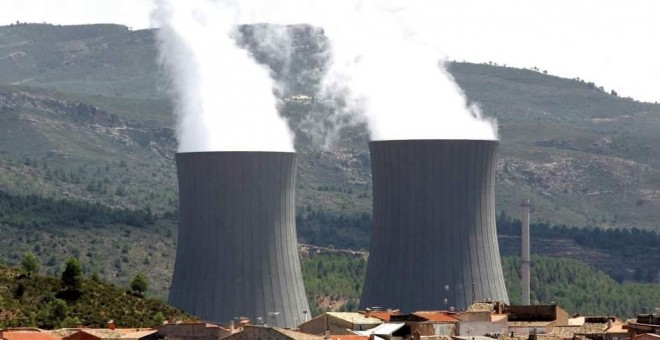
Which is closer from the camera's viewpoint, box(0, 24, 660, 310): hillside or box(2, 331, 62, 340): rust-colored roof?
box(2, 331, 62, 340): rust-colored roof

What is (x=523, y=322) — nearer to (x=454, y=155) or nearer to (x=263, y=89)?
(x=454, y=155)

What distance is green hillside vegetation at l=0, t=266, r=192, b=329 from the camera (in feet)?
159

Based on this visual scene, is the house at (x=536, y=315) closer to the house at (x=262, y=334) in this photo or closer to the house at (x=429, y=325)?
the house at (x=429, y=325)

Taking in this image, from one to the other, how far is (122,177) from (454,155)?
99.7 meters

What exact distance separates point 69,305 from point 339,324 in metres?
7.82

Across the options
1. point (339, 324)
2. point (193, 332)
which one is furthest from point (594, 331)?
point (193, 332)

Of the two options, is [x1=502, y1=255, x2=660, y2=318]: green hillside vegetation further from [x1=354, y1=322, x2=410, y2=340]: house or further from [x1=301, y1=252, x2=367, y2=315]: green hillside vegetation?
[x1=354, y1=322, x2=410, y2=340]: house

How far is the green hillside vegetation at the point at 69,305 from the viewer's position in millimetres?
48312

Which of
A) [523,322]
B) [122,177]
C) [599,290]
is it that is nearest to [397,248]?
[523,322]

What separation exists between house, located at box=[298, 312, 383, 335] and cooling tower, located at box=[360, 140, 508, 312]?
8525 millimetres

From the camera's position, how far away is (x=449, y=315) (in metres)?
45.0

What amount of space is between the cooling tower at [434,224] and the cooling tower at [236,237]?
2804 millimetres

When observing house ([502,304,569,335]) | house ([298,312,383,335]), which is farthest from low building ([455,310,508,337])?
house ([298,312,383,335])

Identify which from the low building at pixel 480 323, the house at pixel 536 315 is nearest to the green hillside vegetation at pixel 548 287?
the house at pixel 536 315
